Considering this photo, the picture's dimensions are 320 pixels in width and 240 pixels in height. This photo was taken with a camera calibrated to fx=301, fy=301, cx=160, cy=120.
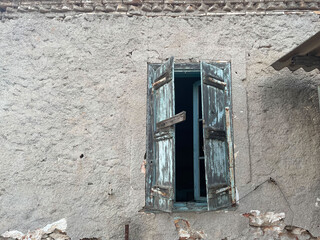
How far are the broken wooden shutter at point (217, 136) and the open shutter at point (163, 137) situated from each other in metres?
0.30

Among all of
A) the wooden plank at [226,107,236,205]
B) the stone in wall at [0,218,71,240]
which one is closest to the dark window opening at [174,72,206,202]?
the wooden plank at [226,107,236,205]

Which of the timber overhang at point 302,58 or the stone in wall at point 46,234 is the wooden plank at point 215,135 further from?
the stone in wall at point 46,234

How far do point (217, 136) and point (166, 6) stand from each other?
157 cm

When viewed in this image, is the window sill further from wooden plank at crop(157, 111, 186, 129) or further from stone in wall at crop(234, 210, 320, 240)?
wooden plank at crop(157, 111, 186, 129)

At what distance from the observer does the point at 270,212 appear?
2.92 meters

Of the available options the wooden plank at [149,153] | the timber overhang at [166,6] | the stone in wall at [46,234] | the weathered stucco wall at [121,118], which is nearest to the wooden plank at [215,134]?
the weathered stucco wall at [121,118]

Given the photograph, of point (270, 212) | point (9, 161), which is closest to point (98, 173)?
point (9, 161)

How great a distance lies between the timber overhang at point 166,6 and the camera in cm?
333

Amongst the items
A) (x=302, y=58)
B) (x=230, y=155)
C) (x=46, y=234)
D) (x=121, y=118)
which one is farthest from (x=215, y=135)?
(x=46, y=234)

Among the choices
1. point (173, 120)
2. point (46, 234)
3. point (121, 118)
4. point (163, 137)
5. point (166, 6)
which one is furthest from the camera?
point (166, 6)

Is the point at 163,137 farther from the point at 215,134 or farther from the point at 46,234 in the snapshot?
the point at 46,234

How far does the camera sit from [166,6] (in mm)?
3326

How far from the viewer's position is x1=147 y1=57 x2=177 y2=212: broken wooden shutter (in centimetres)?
259

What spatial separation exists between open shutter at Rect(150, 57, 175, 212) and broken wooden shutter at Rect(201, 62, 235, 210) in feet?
0.97
